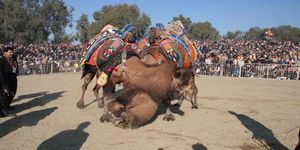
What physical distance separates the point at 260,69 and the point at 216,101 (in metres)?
14.7

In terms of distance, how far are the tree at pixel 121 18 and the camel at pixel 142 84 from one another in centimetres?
5413

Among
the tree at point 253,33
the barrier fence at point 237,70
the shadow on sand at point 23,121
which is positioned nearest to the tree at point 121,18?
the barrier fence at point 237,70

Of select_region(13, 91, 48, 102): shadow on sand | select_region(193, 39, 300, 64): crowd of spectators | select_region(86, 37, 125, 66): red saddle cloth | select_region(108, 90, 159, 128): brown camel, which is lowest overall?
select_region(13, 91, 48, 102): shadow on sand

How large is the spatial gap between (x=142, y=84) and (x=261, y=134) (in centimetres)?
247

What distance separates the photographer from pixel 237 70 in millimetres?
26156

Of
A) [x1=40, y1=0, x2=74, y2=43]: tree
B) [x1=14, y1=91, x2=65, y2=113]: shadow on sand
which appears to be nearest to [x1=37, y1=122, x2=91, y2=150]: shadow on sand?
[x1=14, y1=91, x2=65, y2=113]: shadow on sand

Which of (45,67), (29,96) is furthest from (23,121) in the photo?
(45,67)

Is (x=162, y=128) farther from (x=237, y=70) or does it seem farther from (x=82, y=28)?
(x=82, y=28)

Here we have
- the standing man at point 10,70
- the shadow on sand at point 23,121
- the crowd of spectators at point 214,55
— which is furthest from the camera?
the crowd of spectators at point 214,55

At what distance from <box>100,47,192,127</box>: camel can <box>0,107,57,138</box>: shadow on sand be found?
1.66 m

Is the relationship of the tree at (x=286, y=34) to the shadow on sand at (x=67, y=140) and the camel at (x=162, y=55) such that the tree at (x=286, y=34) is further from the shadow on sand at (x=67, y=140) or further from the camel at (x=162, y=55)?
the shadow on sand at (x=67, y=140)

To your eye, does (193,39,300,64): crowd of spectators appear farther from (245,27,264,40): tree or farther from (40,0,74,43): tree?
(245,27,264,40): tree

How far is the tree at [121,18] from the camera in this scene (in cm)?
6211

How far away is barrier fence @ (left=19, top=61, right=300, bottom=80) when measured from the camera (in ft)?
79.4
